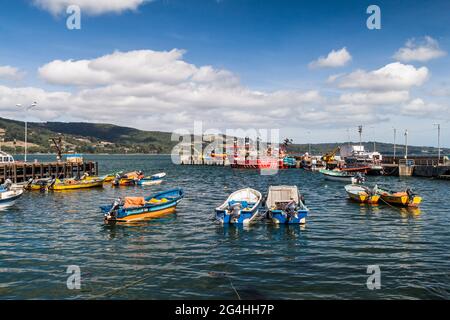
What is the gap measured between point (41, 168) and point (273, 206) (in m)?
56.7

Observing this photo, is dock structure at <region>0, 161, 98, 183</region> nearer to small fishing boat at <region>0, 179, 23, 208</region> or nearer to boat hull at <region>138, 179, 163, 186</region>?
boat hull at <region>138, 179, 163, 186</region>

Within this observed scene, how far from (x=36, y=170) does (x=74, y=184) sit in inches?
798

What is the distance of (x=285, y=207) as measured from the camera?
3234 cm

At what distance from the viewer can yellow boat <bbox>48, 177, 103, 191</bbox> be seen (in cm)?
5967

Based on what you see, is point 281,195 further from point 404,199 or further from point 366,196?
point 404,199

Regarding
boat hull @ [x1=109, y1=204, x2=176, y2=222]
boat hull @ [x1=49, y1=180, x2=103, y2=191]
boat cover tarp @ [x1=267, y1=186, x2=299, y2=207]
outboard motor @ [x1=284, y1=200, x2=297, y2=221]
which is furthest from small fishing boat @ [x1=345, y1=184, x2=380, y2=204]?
boat hull @ [x1=49, y1=180, x2=103, y2=191]

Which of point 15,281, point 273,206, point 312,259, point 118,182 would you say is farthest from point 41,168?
point 312,259

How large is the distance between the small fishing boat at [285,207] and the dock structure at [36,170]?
49.7 meters

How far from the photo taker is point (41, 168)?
73562mm
